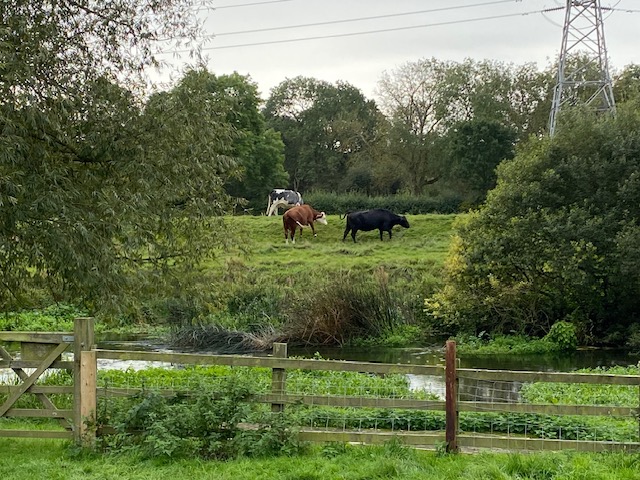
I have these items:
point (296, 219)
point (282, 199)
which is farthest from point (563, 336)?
point (282, 199)

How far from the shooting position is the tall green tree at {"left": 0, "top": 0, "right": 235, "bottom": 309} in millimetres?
8641

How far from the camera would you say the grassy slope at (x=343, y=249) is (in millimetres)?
29906

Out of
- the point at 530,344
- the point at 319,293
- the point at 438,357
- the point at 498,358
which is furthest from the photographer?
the point at 319,293

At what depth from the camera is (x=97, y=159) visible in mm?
10008

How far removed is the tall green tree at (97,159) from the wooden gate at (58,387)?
0.99 metres

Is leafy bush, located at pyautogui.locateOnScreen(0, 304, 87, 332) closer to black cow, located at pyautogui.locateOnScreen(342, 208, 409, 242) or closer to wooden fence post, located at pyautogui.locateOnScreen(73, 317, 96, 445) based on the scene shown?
wooden fence post, located at pyautogui.locateOnScreen(73, 317, 96, 445)

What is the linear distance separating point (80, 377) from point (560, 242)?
16.4 m

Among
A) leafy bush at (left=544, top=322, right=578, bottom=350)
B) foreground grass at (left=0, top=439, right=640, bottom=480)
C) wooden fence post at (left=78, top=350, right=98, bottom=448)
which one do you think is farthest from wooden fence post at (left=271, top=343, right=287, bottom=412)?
leafy bush at (left=544, top=322, right=578, bottom=350)

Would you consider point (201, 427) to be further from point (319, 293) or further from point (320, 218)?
point (320, 218)

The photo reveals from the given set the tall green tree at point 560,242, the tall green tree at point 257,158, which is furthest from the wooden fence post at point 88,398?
the tall green tree at point 257,158

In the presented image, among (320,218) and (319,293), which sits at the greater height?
(320,218)

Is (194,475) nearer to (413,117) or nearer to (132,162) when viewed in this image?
(132,162)

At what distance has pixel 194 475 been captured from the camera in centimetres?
695

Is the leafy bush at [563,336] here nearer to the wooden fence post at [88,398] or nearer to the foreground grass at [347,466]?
the foreground grass at [347,466]
